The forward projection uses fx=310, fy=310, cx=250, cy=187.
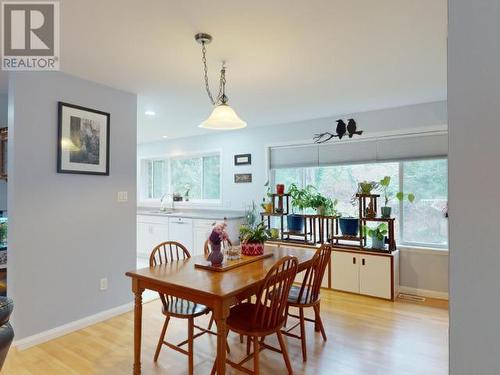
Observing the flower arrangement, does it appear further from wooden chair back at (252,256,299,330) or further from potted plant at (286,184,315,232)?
potted plant at (286,184,315,232)

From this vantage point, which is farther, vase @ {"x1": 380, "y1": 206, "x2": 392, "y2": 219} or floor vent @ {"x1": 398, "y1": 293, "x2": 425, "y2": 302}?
vase @ {"x1": 380, "y1": 206, "x2": 392, "y2": 219}

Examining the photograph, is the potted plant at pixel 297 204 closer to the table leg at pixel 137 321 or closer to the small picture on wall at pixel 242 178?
the small picture on wall at pixel 242 178

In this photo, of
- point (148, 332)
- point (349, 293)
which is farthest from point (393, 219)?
point (148, 332)

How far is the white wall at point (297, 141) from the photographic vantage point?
3682 mm

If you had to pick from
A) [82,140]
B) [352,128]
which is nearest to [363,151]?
[352,128]

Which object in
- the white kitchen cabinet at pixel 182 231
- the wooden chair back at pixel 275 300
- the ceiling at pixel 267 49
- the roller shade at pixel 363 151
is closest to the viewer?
the ceiling at pixel 267 49

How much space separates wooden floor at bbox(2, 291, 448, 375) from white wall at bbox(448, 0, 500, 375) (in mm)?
1806

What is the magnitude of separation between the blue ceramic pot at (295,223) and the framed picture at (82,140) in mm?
2425

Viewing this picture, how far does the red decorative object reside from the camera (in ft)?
8.63

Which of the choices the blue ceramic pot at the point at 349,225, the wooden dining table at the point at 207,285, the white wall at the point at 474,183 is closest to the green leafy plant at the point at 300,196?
the blue ceramic pot at the point at 349,225

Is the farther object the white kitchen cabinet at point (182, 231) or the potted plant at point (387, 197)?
the white kitchen cabinet at point (182, 231)

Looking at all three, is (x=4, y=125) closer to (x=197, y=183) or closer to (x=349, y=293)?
(x=197, y=183)

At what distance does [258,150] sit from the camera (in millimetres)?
4992

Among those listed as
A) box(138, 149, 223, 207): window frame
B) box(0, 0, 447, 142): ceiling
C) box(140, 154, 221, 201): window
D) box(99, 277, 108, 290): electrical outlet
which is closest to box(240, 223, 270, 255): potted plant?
box(0, 0, 447, 142): ceiling
